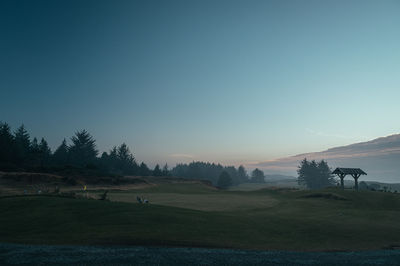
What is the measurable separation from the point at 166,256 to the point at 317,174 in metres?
125

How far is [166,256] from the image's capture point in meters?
9.63

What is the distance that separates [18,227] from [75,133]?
10581 cm

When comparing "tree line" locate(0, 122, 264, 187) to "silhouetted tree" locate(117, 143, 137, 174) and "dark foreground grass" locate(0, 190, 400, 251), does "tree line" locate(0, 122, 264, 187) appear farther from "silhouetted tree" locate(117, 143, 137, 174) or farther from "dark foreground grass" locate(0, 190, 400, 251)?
"dark foreground grass" locate(0, 190, 400, 251)

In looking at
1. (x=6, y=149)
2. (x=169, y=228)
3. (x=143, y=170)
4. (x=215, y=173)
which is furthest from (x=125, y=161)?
(x=169, y=228)

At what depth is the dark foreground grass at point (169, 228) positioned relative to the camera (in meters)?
12.3

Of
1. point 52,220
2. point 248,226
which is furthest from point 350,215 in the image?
point 52,220

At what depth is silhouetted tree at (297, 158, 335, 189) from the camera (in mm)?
118381

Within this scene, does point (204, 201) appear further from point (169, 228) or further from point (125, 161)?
point (125, 161)

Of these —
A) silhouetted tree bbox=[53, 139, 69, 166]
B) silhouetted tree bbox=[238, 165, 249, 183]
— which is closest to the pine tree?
silhouetted tree bbox=[53, 139, 69, 166]

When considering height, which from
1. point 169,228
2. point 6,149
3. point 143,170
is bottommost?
point 169,228

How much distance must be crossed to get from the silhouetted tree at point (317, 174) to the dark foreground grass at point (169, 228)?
106 m

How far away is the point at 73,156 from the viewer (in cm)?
10438

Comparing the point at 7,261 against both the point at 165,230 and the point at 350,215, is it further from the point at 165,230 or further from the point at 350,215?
the point at 350,215

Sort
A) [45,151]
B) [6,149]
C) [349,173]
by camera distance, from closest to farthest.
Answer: [349,173]
[6,149]
[45,151]
